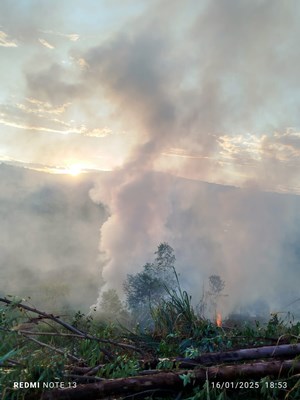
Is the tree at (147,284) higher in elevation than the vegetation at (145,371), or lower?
higher

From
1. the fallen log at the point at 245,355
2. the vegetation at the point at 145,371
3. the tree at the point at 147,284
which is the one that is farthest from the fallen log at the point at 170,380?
the tree at the point at 147,284

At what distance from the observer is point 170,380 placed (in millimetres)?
2695

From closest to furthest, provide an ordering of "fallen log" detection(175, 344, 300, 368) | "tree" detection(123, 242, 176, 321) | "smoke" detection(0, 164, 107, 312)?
"fallen log" detection(175, 344, 300, 368), "tree" detection(123, 242, 176, 321), "smoke" detection(0, 164, 107, 312)

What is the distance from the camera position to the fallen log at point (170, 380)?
8.34 ft

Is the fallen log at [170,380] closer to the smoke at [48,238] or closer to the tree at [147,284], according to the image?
the tree at [147,284]

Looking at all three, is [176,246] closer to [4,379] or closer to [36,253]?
[36,253]

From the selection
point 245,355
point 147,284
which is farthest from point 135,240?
point 245,355

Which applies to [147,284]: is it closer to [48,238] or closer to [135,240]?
[135,240]

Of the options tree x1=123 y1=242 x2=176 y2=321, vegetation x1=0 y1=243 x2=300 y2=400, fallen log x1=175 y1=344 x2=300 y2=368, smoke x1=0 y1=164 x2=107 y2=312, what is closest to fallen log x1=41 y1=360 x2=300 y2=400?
vegetation x1=0 y1=243 x2=300 y2=400

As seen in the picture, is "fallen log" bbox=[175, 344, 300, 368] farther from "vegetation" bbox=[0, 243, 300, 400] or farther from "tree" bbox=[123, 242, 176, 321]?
"tree" bbox=[123, 242, 176, 321]

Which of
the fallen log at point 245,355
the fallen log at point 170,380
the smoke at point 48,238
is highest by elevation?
the smoke at point 48,238

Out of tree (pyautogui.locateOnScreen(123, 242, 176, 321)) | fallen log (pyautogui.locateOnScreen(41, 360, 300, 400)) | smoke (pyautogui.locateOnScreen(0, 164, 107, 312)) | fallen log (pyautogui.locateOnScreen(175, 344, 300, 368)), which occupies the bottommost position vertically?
fallen log (pyautogui.locateOnScreen(41, 360, 300, 400))

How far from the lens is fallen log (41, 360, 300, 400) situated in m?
2.54

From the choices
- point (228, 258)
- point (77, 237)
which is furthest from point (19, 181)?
point (228, 258)
